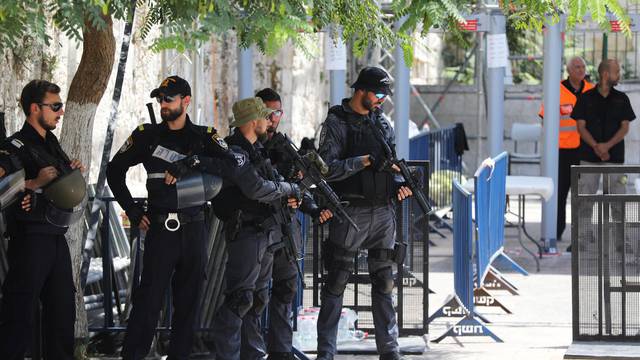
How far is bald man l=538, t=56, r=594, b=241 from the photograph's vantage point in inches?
563

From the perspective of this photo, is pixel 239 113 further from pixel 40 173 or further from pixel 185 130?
pixel 40 173

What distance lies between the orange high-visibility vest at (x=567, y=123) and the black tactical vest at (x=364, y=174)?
6777mm

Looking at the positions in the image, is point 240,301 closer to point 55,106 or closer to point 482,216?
point 55,106

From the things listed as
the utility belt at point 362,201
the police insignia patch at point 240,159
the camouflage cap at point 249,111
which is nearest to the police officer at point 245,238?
the camouflage cap at point 249,111

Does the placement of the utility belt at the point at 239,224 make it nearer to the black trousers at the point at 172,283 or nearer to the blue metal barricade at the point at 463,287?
the black trousers at the point at 172,283

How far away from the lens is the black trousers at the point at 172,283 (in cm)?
738

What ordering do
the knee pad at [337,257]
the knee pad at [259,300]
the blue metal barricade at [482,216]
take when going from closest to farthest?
the knee pad at [259,300] < the knee pad at [337,257] < the blue metal barricade at [482,216]

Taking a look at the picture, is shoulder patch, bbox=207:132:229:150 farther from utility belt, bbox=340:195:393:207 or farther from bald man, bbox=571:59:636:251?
bald man, bbox=571:59:636:251

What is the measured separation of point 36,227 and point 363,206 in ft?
6.97

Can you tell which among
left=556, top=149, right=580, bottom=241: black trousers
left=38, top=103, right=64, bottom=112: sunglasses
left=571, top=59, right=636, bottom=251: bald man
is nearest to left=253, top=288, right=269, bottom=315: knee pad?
left=38, top=103, right=64, bottom=112: sunglasses

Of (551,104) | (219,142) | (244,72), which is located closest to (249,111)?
(219,142)

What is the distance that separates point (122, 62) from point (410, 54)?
1.85 metres

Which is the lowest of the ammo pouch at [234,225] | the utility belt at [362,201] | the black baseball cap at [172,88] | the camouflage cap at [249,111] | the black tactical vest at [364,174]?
the ammo pouch at [234,225]

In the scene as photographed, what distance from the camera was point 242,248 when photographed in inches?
294
